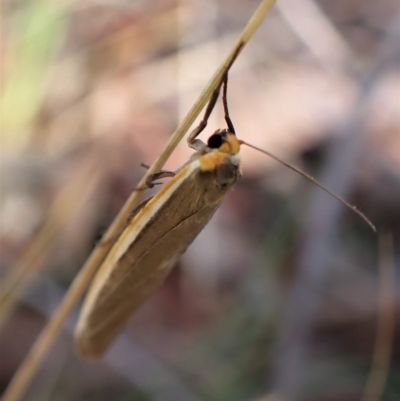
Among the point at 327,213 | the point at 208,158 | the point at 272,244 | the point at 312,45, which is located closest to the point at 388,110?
the point at 312,45

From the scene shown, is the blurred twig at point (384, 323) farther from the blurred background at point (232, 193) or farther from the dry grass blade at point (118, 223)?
the dry grass blade at point (118, 223)

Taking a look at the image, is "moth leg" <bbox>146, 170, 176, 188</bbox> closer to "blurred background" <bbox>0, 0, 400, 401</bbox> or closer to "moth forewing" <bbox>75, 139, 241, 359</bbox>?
"moth forewing" <bbox>75, 139, 241, 359</bbox>

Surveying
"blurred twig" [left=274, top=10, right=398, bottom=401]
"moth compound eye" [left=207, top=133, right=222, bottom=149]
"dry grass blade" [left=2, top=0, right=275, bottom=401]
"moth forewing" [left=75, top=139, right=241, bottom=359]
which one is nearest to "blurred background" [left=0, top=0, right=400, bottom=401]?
"blurred twig" [left=274, top=10, right=398, bottom=401]

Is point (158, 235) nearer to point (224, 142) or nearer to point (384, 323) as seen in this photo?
point (224, 142)

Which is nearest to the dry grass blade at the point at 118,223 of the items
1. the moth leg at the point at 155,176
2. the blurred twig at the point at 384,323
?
the moth leg at the point at 155,176

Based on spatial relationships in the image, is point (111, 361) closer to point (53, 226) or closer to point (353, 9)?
point (53, 226)

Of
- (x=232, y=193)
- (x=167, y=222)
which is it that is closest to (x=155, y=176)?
(x=167, y=222)
